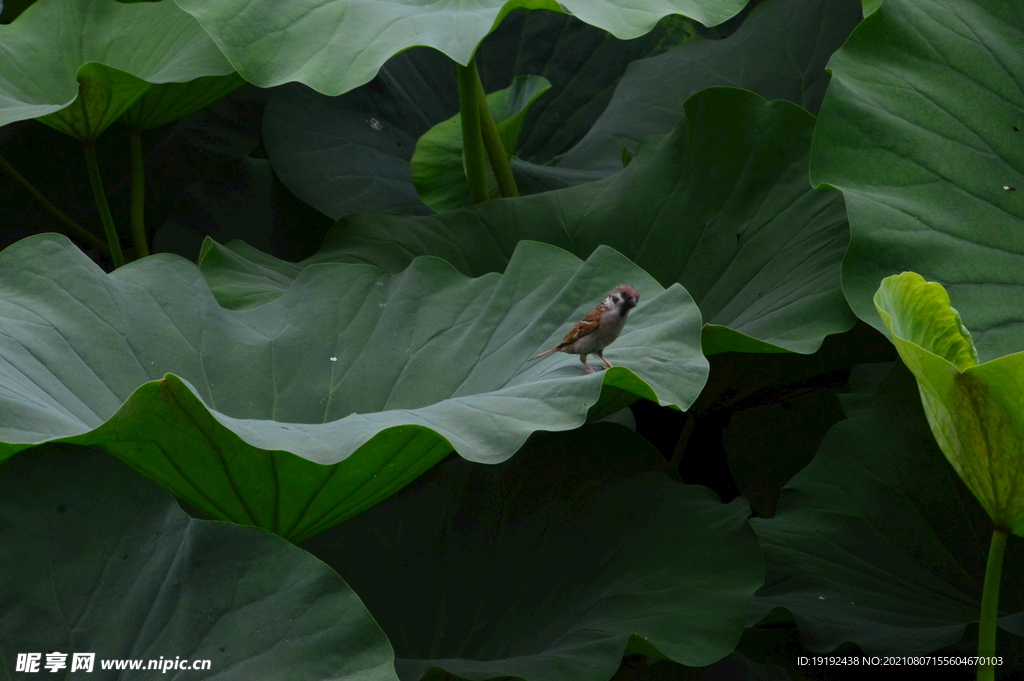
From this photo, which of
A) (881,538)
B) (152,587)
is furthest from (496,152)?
(152,587)

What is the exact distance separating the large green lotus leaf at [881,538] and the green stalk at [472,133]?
869 mm

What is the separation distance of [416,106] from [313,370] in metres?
1.29

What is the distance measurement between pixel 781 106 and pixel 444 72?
1.13 m

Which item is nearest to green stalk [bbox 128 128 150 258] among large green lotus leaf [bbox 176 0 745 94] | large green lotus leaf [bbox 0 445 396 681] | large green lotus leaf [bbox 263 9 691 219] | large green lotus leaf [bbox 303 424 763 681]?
large green lotus leaf [bbox 263 9 691 219]

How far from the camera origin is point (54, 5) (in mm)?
1917

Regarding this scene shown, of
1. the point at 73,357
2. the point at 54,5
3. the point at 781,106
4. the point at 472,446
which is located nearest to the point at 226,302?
the point at 73,357

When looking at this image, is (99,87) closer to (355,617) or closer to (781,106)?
(355,617)

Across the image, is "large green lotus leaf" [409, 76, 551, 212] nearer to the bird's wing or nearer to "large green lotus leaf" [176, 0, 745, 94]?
"large green lotus leaf" [176, 0, 745, 94]

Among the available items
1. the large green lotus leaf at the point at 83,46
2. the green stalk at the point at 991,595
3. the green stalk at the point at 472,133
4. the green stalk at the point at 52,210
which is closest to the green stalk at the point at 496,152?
the green stalk at the point at 472,133

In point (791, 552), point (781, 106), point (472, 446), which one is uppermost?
point (781, 106)

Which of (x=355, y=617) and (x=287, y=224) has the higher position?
(x=355, y=617)

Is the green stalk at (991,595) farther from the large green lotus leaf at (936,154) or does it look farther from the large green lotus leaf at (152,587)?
the large green lotus leaf at (152,587)

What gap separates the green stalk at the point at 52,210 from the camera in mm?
2119

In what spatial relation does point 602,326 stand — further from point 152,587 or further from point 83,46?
point 83,46
